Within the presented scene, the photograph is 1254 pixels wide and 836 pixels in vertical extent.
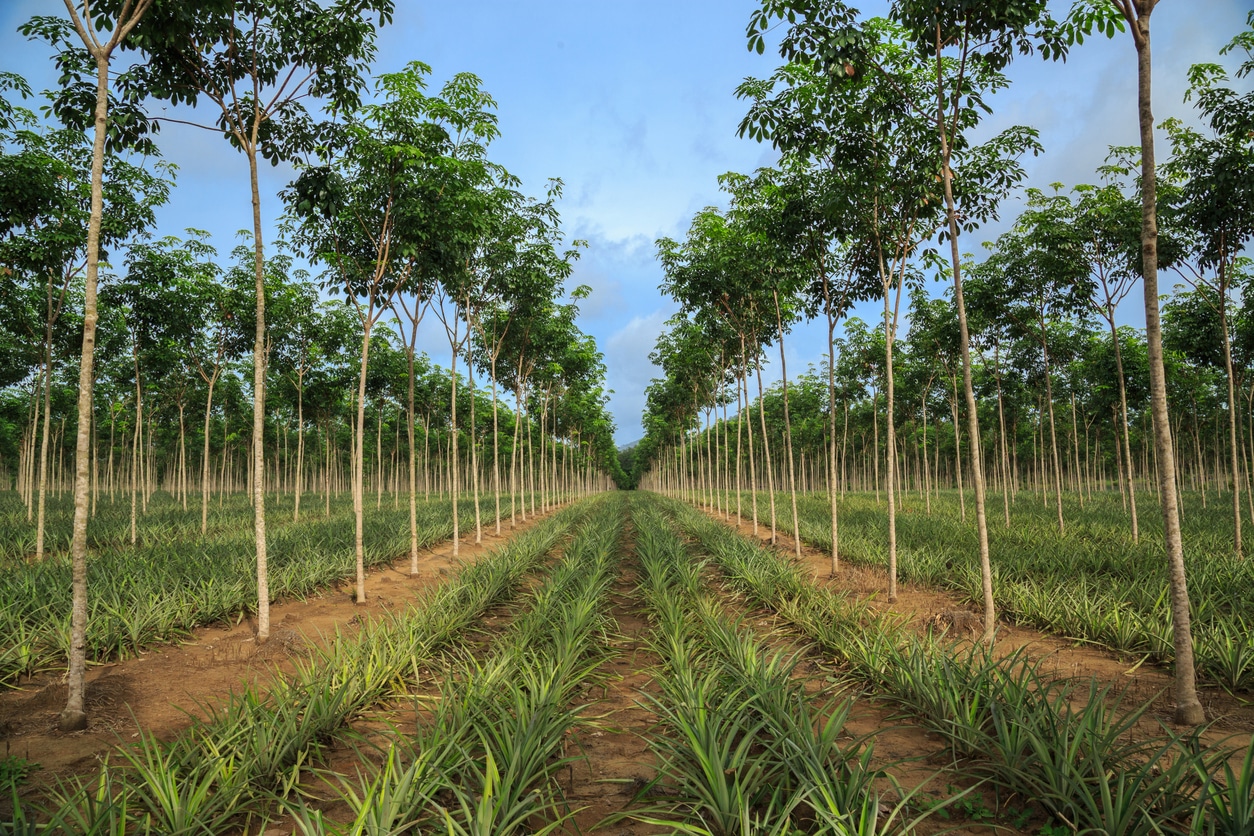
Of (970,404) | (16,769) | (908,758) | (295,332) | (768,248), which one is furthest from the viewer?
(295,332)

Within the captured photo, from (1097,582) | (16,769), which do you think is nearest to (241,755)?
(16,769)

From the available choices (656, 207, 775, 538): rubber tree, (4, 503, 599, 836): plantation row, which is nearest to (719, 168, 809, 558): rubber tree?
(656, 207, 775, 538): rubber tree

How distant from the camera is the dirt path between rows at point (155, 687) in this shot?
3619mm

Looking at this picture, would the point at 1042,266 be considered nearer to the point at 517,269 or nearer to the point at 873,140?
the point at 873,140

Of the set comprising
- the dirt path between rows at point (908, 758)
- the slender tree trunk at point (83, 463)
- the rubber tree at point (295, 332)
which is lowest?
the dirt path between rows at point (908, 758)

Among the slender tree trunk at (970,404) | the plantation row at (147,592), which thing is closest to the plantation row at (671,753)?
the slender tree trunk at (970,404)

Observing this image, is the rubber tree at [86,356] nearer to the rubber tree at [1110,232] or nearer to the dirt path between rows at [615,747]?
the dirt path between rows at [615,747]

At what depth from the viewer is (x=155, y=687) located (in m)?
4.73

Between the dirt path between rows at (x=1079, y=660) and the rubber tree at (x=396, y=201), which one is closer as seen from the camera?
the dirt path between rows at (x=1079, y=660)

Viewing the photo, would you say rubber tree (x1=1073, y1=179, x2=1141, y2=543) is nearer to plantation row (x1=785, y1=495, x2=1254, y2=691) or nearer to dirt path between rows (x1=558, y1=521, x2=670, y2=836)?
plantation row (x1=785, y1=495, x2=1254, y2=691)

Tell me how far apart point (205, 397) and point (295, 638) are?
18.3 m

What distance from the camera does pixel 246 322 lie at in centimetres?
1310

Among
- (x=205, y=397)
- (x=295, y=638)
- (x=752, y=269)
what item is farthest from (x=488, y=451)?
(x=295, y=638)

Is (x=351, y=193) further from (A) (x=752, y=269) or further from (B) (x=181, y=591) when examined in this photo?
(A) (x=752, y=269)
